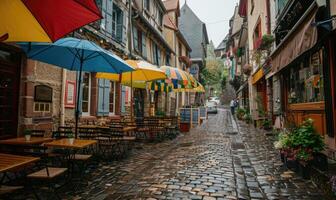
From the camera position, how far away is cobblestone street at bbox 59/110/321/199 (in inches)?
135

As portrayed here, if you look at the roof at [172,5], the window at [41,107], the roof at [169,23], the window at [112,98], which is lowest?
the window at [41,107]

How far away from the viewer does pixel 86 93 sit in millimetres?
8492

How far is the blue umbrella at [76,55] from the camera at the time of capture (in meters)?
4.40

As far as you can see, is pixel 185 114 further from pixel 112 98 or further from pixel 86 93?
pixel 86 93

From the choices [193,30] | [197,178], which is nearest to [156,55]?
[197,178]

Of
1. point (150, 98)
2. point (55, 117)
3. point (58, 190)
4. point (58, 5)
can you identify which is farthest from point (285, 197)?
point (150, 98)

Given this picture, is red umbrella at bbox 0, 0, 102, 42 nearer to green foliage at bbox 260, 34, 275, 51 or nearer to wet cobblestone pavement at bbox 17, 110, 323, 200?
wet cobblestone pavement at bbox 17, 110, 323, 200

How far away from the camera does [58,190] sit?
139 inches

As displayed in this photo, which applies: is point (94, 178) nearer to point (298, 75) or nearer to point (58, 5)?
point (58, 5)

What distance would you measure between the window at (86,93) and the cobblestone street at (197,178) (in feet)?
10.2

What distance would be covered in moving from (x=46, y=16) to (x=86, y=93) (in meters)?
5.79

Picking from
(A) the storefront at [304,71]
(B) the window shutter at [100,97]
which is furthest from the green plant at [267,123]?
(B) the window shutter at [100,97]

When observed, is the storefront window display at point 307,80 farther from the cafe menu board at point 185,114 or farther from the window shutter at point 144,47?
the window shutter at point 144,47

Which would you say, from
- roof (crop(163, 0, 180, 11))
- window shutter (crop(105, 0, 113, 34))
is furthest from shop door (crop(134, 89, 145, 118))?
roof (crop(163, 0, 180, 11))
